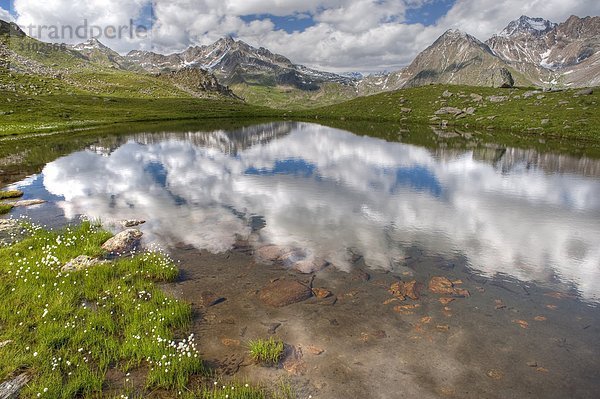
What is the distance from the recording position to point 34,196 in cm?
3058

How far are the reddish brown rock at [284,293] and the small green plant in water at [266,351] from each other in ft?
9.47

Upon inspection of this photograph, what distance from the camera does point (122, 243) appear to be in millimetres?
19250

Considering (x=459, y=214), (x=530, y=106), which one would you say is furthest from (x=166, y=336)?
(x=530, y=106)

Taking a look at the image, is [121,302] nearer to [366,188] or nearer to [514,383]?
[514,383]

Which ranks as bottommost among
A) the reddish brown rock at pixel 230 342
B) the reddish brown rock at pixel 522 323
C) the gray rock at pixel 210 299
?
the reddish brown rock at pixel 230 342

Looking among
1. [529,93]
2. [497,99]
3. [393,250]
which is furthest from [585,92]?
[393,250]

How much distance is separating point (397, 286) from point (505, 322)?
4258 millimetres

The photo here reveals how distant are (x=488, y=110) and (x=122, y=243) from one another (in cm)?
10925

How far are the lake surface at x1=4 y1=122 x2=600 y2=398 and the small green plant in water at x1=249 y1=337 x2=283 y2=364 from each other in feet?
1.82

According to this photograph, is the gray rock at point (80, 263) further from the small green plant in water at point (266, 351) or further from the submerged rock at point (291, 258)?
the small green plant in water at point (266, 351)

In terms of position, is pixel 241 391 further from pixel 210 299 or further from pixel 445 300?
pixel 445 300

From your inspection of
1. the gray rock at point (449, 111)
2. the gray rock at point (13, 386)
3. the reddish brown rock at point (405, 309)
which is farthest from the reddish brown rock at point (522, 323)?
the gray rock at point (449, 111)

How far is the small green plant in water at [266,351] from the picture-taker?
10.9 metres

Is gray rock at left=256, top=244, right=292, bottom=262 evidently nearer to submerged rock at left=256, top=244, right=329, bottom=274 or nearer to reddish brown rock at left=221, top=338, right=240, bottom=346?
submerged rock at left=256, top=244, right=329, bottom=274
